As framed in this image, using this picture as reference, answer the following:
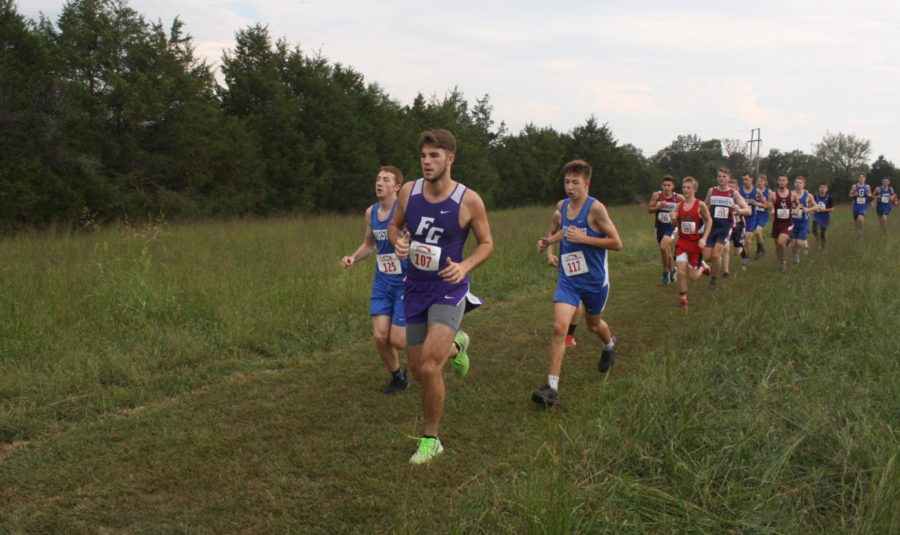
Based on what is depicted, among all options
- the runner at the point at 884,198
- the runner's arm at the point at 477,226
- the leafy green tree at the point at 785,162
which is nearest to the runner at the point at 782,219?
the runner at the point at 884,198

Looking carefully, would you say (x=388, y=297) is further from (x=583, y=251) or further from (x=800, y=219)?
(x=800, y=219)

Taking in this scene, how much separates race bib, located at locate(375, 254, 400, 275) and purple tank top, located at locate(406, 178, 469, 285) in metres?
1.14

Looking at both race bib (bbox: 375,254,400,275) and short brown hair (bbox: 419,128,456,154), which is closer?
short brown hair (bbox: 419,128,456,154)

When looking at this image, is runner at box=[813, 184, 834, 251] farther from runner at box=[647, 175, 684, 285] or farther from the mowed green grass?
the mowed green grass

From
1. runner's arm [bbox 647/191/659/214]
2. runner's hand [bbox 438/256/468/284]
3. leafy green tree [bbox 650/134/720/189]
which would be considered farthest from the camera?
leafy green tree [bbox 650/134/720/189]

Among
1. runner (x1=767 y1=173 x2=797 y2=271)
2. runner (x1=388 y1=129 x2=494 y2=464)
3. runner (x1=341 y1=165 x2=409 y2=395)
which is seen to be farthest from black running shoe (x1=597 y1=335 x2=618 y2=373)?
runner (x1=767 y1=173 x2=797 y2=271)

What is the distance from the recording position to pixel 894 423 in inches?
157

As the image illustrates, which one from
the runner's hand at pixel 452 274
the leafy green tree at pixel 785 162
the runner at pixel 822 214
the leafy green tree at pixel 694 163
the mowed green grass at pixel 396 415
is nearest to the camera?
the mowed green grass at pixel 396 415

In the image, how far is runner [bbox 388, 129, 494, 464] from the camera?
4.21 meters

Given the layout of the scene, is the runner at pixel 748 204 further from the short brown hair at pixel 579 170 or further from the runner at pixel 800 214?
the short brown hair at pixel 579 170

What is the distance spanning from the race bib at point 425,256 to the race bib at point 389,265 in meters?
1.20

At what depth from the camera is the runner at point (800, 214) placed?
1345 cm

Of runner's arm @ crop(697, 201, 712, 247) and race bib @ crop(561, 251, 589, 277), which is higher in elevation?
runner's arm @ crop(697, 201, 712, 247)

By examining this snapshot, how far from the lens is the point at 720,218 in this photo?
37.6 ft
